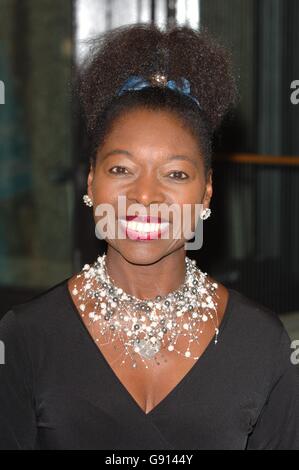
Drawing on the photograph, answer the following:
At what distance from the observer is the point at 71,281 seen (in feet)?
5.88

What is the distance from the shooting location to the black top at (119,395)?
5.32ft

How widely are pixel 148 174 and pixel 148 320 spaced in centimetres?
30

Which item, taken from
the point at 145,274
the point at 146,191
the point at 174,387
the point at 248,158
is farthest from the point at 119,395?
the point at 248,158

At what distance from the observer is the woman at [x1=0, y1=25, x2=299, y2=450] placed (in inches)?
64.2

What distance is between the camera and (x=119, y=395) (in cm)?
Result: 163

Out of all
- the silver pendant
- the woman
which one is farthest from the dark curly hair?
the silver pendant

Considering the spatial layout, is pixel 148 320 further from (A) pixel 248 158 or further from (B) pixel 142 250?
(A) pixel 248 158

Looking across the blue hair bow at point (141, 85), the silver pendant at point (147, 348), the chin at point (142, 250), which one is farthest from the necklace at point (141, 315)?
the blue hair bow at point (141, 85)

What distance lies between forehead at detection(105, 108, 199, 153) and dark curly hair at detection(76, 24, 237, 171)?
0.05ft

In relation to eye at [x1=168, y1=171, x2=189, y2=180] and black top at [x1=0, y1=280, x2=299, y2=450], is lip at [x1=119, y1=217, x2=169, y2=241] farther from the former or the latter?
black top at [x1=0, y1=280, x2=299, y2=450]

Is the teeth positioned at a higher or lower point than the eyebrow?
lower

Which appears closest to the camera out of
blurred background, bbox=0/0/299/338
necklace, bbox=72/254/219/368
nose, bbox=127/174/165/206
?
nose, bbox=127/174/165/206

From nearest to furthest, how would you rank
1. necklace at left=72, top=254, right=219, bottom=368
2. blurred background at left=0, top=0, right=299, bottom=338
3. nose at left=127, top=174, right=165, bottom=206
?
nose at left=127, top=174, right=165, bottom=206 < necklace at left=72, top=254, right=219, bottom=368 < blurred background at left=0, top=0, right=299, bottom=338

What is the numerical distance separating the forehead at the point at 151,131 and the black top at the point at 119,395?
34 centimetres
